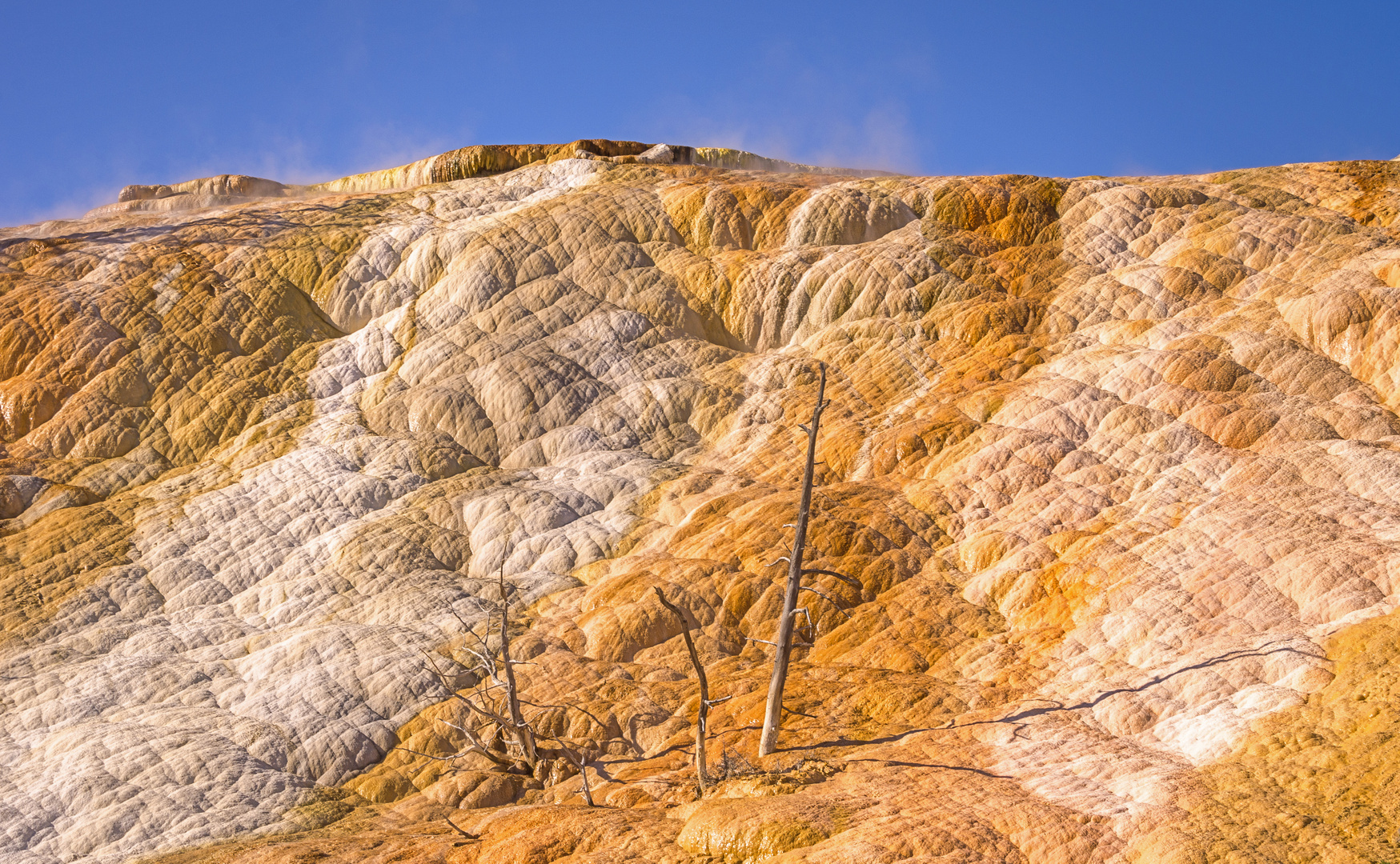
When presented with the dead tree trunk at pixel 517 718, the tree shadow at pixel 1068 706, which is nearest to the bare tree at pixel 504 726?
the dead tree trunk at pixel 517 718

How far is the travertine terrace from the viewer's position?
16.5m

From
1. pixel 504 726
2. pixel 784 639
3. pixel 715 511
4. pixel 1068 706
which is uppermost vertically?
pixel 715 511

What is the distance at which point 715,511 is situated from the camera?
83.2 feet

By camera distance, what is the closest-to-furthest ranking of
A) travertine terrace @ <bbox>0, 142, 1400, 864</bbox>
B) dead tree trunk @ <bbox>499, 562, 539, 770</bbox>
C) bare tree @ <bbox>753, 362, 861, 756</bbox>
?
travertine terrace @ <bbox>0, 142, 1400, 864</bbox> → bare tree @ <bbox>753, 362, 861, 756</bbox> → dead tree trunk @ <bbox>499, 562, 539, 770</bbox>

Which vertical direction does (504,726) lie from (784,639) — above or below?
below

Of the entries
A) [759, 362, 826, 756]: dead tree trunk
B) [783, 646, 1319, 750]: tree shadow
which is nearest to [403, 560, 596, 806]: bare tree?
[759, 362, 826, 756]: dead tree trunk

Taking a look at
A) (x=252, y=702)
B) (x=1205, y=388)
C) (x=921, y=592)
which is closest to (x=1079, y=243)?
→ (x=1205, y=388)

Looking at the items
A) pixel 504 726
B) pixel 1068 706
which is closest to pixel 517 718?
pixel 504 726

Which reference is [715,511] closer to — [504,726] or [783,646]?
[783,646]

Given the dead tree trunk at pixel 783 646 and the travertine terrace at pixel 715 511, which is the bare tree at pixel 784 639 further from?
the travertine terrace at pixel 715 511

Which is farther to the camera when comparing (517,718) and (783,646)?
(517,718)

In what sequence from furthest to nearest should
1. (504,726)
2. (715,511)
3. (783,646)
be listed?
(715,511), (504,726), (783,646)

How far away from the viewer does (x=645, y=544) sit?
25.3 metres

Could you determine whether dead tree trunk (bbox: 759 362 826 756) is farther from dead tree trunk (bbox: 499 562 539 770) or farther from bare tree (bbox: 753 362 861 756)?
dead tree trunk (bbox: 499 562 539 770)
